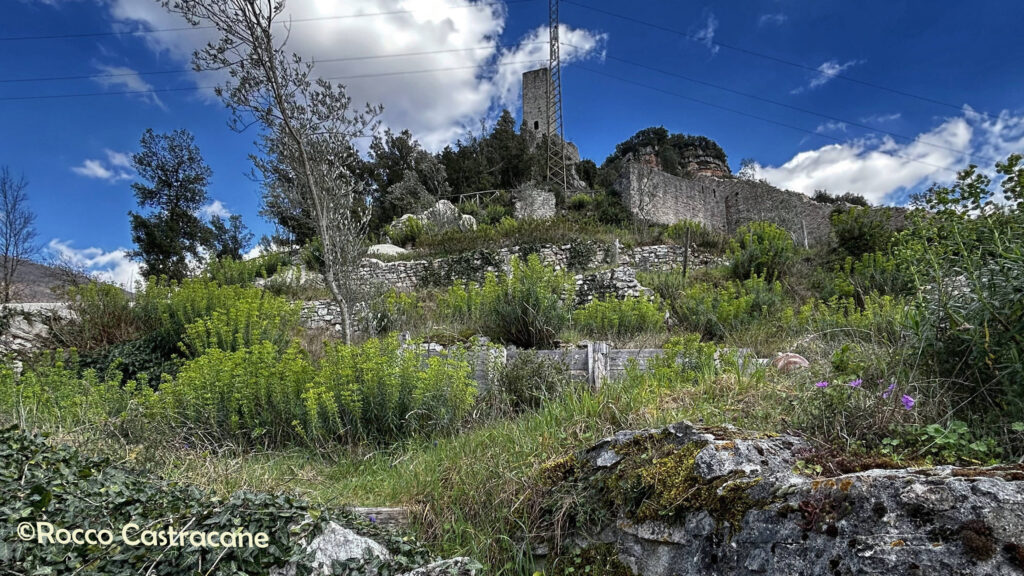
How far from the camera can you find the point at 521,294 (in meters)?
6.54

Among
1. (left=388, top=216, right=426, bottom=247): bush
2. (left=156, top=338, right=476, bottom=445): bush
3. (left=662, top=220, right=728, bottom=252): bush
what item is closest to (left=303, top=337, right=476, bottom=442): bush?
(left=156, top=338, right=476, bottom=445): bush

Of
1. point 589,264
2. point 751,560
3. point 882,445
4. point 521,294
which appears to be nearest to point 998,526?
point 751,560

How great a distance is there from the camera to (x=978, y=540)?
3.73 ft

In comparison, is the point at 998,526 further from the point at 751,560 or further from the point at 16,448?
the point at 16,448

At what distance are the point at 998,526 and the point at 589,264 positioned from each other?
11900mm

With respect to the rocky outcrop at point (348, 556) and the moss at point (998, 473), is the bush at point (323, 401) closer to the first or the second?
the rocky outcrop at point (348, 556)

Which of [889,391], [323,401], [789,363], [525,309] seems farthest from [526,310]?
[889,391]

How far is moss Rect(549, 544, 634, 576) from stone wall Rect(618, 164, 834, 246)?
779 inches

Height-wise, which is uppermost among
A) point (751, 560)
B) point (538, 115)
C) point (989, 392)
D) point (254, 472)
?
point (538, 115)

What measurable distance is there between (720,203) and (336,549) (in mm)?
26570

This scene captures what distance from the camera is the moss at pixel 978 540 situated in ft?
3.68

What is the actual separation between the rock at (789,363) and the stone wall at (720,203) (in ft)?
58.5

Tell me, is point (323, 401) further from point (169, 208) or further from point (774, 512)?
point (169, 208)

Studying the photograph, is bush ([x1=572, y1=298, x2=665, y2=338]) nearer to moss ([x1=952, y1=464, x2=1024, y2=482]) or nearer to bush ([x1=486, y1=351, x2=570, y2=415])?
bush ([x1=486, y1=351, x2=570, y2=415])
